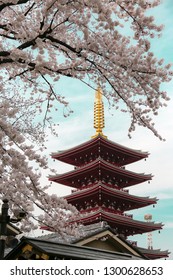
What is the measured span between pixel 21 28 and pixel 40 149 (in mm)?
2099

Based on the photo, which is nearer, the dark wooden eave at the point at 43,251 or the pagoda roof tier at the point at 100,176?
the dark wooden eave at the point at 43,251

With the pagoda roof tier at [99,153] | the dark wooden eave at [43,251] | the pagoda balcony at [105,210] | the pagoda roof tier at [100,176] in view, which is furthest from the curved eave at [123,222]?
the dark wooden eave at [43,251]

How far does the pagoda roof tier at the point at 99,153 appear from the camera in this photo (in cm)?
3222

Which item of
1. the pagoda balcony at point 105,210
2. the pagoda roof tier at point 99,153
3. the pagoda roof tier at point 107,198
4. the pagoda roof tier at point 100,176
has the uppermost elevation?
the pagoda roof tier at point 99,153

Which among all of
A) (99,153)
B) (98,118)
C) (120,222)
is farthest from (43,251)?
(98,118)

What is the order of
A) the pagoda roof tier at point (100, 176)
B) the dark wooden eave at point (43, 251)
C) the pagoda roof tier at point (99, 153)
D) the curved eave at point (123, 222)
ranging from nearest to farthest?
the dark wooden eave at point (43, 251) < the curved eave at point (123, 222) < the pagoda roof tier at point (100, 176) < the pagoda roof tier at point (99, 153)

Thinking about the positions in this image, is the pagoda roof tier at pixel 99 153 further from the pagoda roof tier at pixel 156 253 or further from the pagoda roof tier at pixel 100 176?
the pagoda roof tier at pixel 156 253

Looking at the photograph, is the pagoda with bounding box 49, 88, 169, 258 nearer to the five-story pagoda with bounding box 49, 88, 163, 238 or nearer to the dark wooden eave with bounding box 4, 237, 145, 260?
the five-story pagoda with bounding box 49, 88, 163, 238

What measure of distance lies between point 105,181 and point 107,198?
4.89 feet

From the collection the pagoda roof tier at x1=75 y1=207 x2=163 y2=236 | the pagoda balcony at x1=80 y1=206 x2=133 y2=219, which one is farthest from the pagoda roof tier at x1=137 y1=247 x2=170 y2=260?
the pagoda balcony at x1=80 y1=206 x2=133 y2=219

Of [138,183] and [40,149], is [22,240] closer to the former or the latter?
[40,149]

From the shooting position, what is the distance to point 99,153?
3316cm

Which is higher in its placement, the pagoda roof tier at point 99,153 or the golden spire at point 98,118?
the golden spire at point 98,118

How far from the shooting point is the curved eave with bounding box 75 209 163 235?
29266mm
